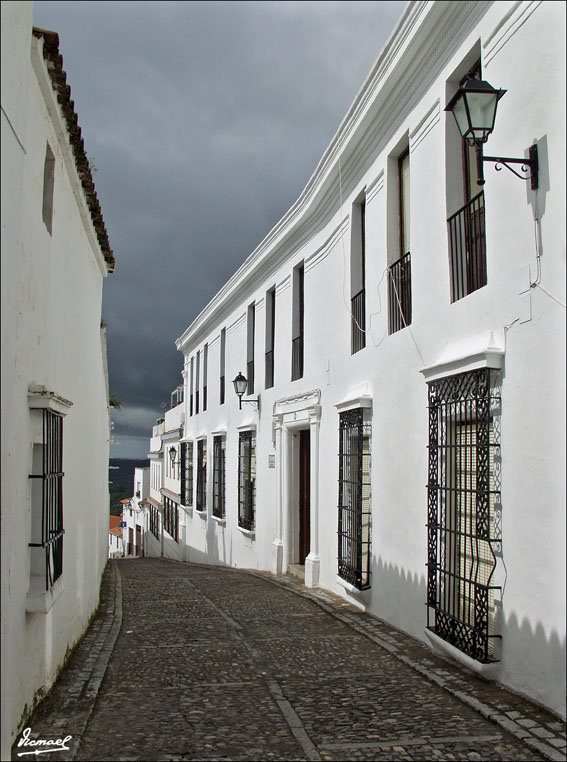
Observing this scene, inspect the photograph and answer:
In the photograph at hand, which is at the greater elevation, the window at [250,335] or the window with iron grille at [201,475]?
the window at [250,335]

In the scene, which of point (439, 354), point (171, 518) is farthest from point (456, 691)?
point (171, 518)

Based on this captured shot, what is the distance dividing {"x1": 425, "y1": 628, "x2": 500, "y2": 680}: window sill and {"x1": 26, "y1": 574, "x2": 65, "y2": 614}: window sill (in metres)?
2.95

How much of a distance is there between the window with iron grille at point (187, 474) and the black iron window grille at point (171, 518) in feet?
8.09

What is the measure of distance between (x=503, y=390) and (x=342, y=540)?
456 cm

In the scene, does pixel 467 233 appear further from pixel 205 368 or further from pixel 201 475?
pixel 205 368

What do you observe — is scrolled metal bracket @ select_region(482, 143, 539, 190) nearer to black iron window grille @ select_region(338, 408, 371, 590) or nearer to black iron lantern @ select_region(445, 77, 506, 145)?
black iron lantern @ select_region(445, 77, 506, 145)

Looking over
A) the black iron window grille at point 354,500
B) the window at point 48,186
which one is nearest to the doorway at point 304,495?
the black iron window grille at point 354,500

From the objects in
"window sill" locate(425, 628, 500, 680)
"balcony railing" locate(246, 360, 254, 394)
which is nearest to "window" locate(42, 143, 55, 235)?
"window sill" locate(425, 628, 500, 680)

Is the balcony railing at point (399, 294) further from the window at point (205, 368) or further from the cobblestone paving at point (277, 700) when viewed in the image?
the window at point (205, 368)

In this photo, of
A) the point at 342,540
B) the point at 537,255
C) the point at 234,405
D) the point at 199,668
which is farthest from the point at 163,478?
the point at 537,255

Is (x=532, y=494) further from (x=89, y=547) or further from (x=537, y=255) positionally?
(x=89, y=547)

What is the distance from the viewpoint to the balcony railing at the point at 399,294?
24.3 feet

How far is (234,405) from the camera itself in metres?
15.8

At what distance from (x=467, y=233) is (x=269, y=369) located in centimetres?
773
